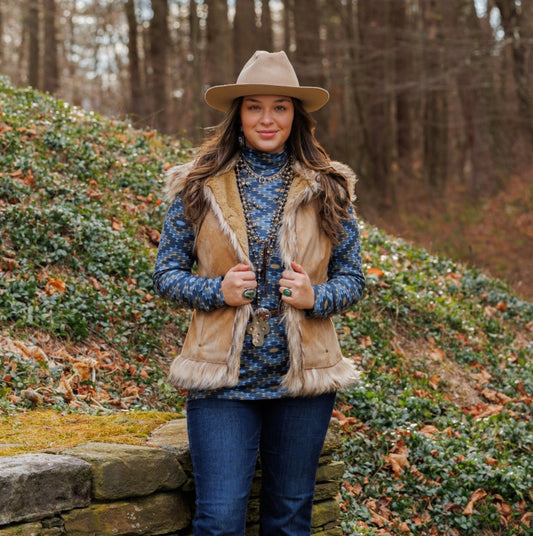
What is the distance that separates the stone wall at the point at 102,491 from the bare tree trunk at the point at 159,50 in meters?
16.0

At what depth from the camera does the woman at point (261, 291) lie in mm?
3369

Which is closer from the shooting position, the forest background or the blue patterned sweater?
the blue patterned sweater

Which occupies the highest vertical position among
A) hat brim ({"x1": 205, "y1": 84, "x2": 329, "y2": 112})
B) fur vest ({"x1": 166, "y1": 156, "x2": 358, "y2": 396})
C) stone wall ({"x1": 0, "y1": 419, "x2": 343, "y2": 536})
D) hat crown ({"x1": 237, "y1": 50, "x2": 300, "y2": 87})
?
hat crown ({"x1": 237, "y1": 50, "x2": 300, "y2": 87})

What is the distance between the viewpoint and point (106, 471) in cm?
335

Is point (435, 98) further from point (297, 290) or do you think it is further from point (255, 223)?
point (297, 290)

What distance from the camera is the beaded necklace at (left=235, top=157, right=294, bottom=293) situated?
141 inches

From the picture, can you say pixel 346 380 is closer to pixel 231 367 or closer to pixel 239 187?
pixel 231 367

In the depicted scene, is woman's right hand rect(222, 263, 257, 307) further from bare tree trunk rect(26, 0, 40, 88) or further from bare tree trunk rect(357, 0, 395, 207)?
bare tree trunk rect(26, 0, 40, 88)

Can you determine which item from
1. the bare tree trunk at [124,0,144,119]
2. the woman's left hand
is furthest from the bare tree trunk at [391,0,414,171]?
the woman's left hand

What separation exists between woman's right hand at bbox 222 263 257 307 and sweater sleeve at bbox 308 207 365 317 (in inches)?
13.1

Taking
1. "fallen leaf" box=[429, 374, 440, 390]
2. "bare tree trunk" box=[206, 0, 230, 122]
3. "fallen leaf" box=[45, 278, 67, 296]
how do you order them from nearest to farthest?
"fallen leaf" box=[45, 278, 67, 296] < "fallen leaf" box=[429, 374, 440, 390] < "bare tree trunk" box=[206, 0, 230, 122]

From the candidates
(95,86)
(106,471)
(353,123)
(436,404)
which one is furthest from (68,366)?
(95,86)

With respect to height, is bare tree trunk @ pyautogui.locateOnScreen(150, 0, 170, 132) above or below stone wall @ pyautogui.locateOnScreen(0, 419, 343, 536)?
above

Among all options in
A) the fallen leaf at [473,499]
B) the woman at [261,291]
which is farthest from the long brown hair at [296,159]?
the fallen leaf at [473,499]
